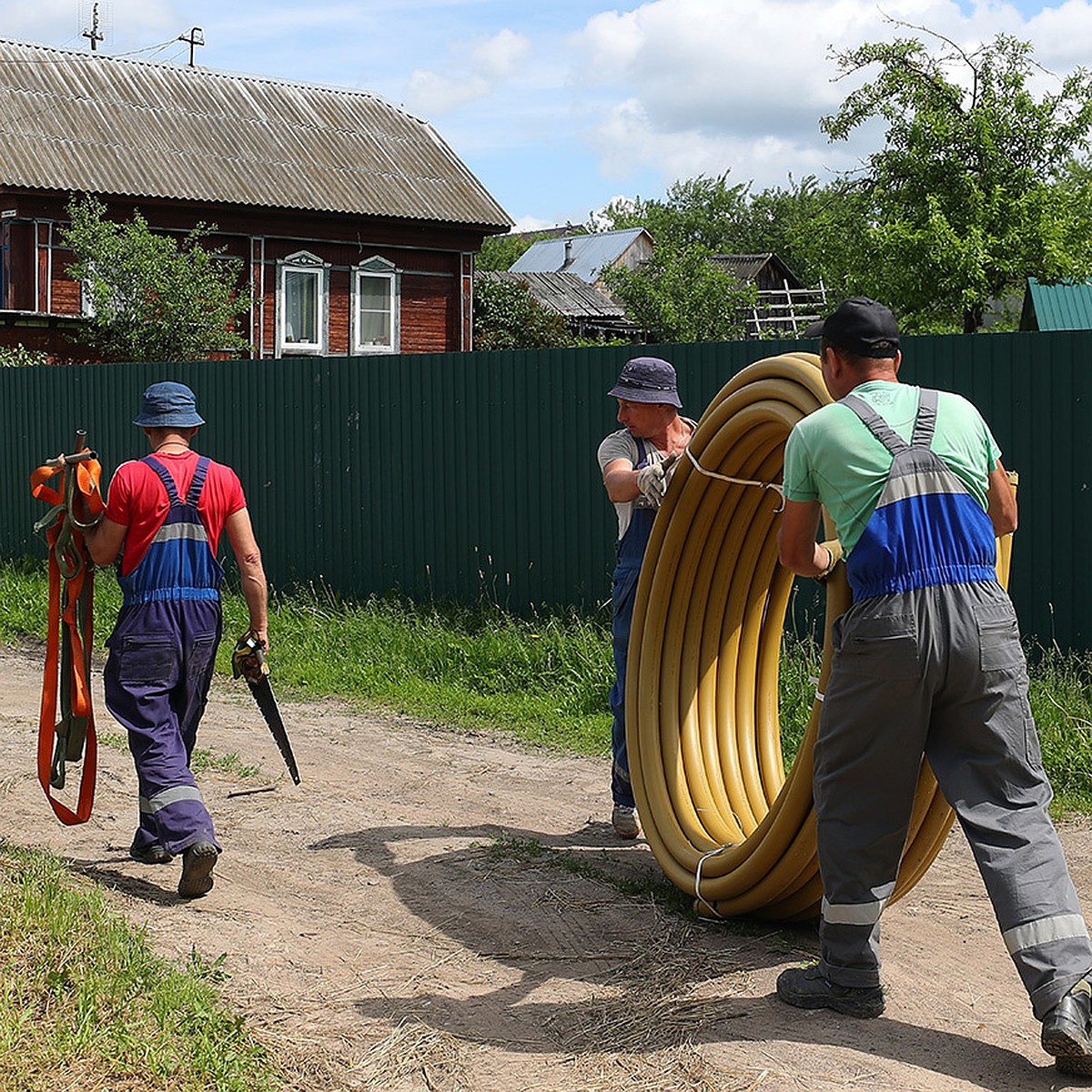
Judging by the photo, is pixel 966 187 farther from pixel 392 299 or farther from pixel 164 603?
pixel 164 603

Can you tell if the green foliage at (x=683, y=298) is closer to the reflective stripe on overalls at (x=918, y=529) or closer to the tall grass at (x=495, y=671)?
the tall grass at (x=495, y=671)

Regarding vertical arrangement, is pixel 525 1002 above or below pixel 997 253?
below

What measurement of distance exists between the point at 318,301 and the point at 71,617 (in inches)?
924

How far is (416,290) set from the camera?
3006cm

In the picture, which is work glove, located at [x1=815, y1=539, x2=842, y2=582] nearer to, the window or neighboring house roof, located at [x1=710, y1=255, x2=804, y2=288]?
the window

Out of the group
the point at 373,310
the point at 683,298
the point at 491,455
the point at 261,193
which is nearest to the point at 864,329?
the point at 491,455

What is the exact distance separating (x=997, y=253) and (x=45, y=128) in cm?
1627

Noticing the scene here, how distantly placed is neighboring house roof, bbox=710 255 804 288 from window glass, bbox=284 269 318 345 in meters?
35.8

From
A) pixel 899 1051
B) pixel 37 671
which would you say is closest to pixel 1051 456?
pixel 899 1051

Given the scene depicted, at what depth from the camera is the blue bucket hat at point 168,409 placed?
579 cm

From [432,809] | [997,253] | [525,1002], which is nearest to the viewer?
[525,1002]

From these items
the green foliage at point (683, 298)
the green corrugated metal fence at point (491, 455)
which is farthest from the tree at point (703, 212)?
the green corrugated metal fence at point (491, 455)

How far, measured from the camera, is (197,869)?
5.40 meters

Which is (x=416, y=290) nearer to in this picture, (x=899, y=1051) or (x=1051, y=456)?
(x=1051, y=456)
